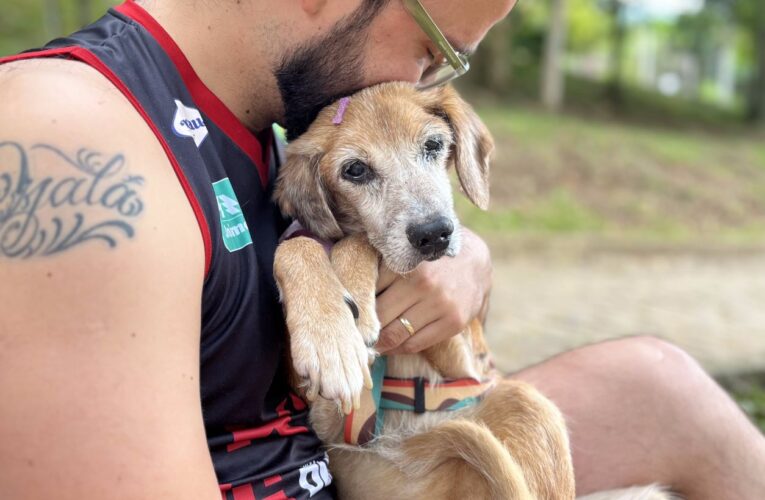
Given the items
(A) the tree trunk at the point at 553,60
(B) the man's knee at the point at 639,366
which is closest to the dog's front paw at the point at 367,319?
(B) the man's knee at the point at 639,366

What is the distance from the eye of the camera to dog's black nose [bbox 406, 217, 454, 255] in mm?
2316

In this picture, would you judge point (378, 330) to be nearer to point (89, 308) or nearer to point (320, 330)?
point (320, 330)

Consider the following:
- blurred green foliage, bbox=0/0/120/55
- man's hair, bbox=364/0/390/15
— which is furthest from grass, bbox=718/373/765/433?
blurred green foliage, bbox=0/0/120/55

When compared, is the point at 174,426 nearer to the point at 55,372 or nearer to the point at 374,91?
the point at 55,372

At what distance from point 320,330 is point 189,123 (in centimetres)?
59

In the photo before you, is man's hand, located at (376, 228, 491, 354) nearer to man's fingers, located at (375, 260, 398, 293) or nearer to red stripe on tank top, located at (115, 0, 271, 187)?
man's fingers, located at (375, 260, 398, 293)

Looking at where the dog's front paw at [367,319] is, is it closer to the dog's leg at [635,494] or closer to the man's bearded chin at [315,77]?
the man's bearded chin at [315,77]

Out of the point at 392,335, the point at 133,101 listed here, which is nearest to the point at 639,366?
the point at 392,335

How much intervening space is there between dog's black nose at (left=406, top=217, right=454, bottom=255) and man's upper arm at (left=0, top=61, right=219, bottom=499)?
0.82m

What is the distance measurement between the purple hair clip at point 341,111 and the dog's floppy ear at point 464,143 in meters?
0.32

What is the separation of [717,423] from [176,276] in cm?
196

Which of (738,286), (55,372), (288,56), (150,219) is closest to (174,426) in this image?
(55,372)

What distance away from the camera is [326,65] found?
91.1 inches

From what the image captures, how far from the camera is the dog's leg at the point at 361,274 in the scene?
2189mm
